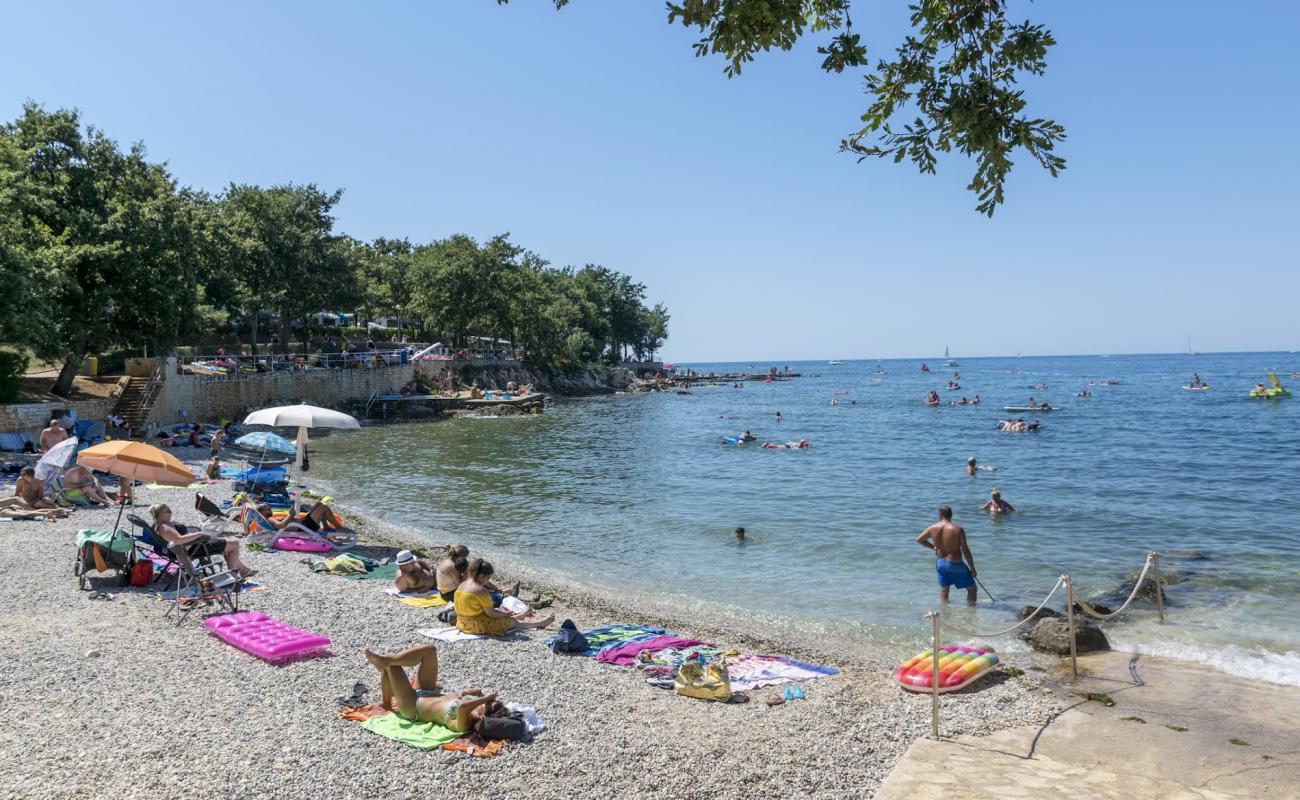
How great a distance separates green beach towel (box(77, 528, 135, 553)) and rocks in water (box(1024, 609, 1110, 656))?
1218 centimetres

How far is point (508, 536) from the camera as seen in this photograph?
17938 mm

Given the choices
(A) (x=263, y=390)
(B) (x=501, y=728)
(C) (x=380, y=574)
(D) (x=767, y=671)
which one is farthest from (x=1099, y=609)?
(A) (x=263, y=390)

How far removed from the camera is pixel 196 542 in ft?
33.9

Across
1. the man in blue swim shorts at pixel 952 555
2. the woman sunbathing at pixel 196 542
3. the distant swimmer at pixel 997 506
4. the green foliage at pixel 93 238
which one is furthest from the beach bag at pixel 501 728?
the green foliage at pixel 93 238

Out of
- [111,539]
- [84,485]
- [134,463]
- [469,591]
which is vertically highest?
[134,463]

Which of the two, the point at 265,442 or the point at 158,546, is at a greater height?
the point at 265,442

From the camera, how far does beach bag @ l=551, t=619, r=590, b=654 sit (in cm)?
948

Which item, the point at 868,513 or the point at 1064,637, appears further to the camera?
the point at 868,513

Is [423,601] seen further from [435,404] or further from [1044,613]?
[435,404]

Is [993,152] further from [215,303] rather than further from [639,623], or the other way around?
[215,303]

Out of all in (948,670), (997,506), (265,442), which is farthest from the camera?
(997,506)

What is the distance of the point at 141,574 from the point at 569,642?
5.94m

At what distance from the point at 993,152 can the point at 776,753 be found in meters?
5.10

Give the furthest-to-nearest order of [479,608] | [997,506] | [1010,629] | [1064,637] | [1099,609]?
[997,506] → [1099,609] → [1064,637] → [479,608] → [1010,629]
